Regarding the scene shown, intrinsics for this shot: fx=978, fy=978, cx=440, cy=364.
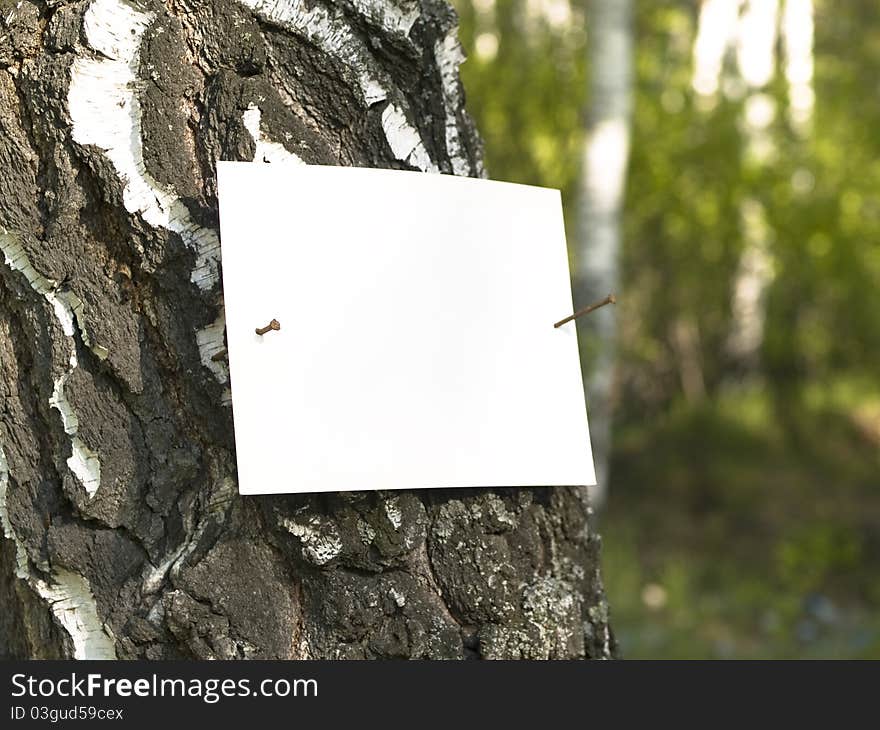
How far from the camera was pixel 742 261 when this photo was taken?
23.8ft

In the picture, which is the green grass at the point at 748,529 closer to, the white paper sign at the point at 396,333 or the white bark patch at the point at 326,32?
the white paper sign at the point at 396,333

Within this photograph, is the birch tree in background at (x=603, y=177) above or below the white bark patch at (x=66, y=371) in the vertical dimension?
above

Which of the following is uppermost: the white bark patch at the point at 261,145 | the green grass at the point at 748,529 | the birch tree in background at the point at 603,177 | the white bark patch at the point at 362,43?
the birch tree in background at the point at 603,177

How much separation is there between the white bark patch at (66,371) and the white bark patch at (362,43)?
15.8 inches

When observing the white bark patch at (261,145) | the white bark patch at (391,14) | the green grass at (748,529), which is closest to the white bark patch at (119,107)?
the white bark patch at (261,145)

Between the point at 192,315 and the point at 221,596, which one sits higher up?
the point at 192,315

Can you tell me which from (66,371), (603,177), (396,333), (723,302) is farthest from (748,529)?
(66,371)

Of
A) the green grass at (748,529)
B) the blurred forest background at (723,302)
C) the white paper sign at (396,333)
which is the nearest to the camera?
the white paper sign at (396,333)

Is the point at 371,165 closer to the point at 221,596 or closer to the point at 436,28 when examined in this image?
the point at 436,28

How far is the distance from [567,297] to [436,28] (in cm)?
39

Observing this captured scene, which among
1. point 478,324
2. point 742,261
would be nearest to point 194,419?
point 478,324

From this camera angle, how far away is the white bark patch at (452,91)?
1.29 metres

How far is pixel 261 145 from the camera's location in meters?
1.16

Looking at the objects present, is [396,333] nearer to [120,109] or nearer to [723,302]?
[120,109]
